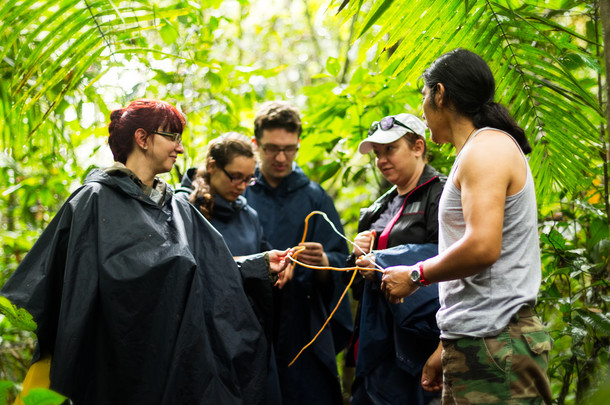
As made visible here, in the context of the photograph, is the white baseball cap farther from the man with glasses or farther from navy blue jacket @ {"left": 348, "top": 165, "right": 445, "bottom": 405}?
the man with glasses

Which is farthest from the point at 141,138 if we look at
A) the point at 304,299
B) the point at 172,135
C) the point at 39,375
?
the point at 304,299

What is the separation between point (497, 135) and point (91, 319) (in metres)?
1.89

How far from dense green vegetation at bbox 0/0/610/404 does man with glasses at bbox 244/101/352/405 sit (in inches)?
12.4

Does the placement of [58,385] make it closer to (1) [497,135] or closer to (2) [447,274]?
(2) [447,274]

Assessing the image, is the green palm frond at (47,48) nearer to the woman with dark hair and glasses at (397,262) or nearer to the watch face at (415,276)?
the woman with dark hair and glasses at (397,262)

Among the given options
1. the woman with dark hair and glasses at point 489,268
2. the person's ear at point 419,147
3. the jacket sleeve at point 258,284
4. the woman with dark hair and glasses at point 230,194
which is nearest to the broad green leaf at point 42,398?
the woman with dark hair and glasses at point 489,268

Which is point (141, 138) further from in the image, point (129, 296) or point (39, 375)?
point (39, 375)

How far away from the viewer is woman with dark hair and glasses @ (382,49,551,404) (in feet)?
6.00

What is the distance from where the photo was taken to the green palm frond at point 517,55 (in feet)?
6.64

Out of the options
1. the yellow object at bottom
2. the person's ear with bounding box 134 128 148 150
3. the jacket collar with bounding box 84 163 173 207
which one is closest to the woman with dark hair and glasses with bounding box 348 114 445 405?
the jacket collar with bounding box 84 163 173 207

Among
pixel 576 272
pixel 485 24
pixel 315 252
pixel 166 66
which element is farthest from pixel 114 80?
pixel 576 272

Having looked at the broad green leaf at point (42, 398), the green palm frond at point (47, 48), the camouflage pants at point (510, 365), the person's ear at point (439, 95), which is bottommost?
the camouflage pants at point (510, 365)

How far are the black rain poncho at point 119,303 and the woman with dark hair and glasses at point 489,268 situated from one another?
3.77 feet

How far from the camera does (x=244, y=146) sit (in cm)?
357
